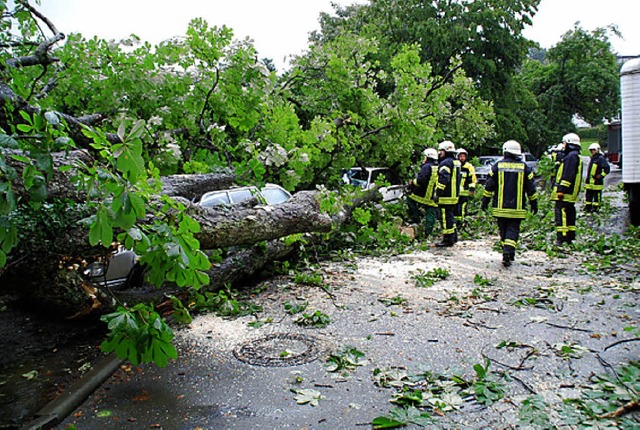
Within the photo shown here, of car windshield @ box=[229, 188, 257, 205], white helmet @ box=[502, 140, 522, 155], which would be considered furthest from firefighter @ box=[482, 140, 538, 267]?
car windshield @ box=[229, 188, 257, 205]

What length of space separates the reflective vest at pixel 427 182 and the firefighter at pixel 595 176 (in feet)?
15.3

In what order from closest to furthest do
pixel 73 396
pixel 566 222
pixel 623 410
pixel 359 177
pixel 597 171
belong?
1. pixel 623 410
2. pixel 73 396
3. pixel 566 222
4. pixel 597 171
5. pixel 359 177

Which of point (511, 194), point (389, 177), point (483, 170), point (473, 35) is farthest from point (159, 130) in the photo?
point (473, 35)

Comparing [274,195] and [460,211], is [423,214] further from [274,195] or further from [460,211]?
[274,195]

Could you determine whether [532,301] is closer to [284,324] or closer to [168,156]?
[284,324]

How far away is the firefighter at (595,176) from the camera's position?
12.9 meters

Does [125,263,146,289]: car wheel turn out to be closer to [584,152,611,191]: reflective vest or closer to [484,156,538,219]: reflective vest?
[484,156,538,219]: reflective vest

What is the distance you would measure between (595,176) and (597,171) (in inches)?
5.7

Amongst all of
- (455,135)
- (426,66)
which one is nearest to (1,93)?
(426,66)

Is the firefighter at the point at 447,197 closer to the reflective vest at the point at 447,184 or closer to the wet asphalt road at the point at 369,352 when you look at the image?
the reflective vest at the point at 447,184

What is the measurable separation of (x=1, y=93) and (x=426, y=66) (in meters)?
8.95

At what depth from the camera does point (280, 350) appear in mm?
4750

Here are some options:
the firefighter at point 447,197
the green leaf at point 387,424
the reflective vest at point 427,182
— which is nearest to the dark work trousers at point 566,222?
the firefighter at point 447,197

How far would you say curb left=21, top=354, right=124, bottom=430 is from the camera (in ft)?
11.3
